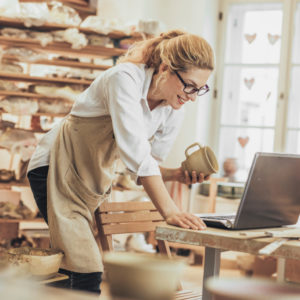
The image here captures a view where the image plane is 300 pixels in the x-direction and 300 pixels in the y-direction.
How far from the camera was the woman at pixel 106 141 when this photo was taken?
1.64m

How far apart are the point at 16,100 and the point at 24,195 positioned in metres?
0.82

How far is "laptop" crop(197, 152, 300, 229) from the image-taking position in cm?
144

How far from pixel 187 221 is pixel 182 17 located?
367 centimetres

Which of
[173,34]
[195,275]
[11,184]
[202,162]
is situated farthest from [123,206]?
[195,275]

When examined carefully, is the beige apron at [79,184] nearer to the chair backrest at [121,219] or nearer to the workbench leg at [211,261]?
the chair backrest at [121,219]

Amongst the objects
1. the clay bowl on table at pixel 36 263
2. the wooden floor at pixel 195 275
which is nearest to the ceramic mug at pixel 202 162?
the clay bowl on table at pixel 36 263

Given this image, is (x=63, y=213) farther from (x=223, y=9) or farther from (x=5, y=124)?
(x=223, y=9)

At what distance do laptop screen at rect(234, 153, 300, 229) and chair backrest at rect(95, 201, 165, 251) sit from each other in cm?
61

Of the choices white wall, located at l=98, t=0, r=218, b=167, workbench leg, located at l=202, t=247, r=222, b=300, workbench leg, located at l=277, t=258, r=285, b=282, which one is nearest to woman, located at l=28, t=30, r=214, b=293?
workbench leg, located at l=202, t=247, r=222, b=300

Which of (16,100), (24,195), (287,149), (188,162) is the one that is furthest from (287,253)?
(287,149)

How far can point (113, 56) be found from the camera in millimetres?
4164

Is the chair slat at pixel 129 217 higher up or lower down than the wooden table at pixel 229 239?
lower down

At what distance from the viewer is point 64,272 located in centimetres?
180

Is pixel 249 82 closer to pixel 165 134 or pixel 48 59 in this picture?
pixel 48 59
